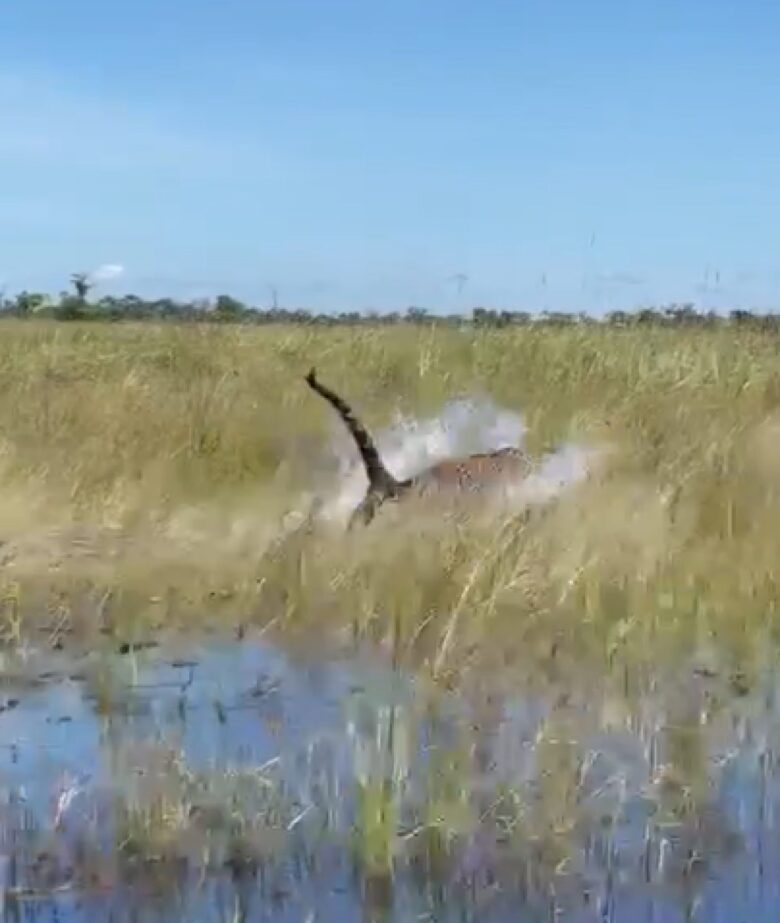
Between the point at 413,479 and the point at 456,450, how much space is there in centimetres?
170

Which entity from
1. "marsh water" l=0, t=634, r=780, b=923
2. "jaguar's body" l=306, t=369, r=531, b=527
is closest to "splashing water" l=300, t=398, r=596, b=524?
"jaguar's body" l=306, t=369, r=531, b=527

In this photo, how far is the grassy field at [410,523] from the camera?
232 inches

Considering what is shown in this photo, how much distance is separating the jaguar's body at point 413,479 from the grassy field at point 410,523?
39cm

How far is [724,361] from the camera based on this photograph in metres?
13.6

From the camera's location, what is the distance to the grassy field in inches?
232

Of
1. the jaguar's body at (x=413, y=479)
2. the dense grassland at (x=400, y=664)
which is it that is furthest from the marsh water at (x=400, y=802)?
Result: the jaguar's body at (x=413, y=479)

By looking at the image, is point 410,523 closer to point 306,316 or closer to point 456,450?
point 456,450

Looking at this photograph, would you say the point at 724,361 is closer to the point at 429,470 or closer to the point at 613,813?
the point at 429,470

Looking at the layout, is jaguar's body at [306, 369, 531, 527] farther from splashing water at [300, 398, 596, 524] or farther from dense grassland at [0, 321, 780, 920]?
dense grassland at [0, 321, 780, 920]

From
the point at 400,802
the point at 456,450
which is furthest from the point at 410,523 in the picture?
the point at 400,802

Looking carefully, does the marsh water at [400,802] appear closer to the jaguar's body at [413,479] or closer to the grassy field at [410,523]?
the grassy field at [410,523]

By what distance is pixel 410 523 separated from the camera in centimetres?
700

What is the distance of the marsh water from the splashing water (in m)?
2.52

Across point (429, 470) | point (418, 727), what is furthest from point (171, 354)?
point (418, 727)
